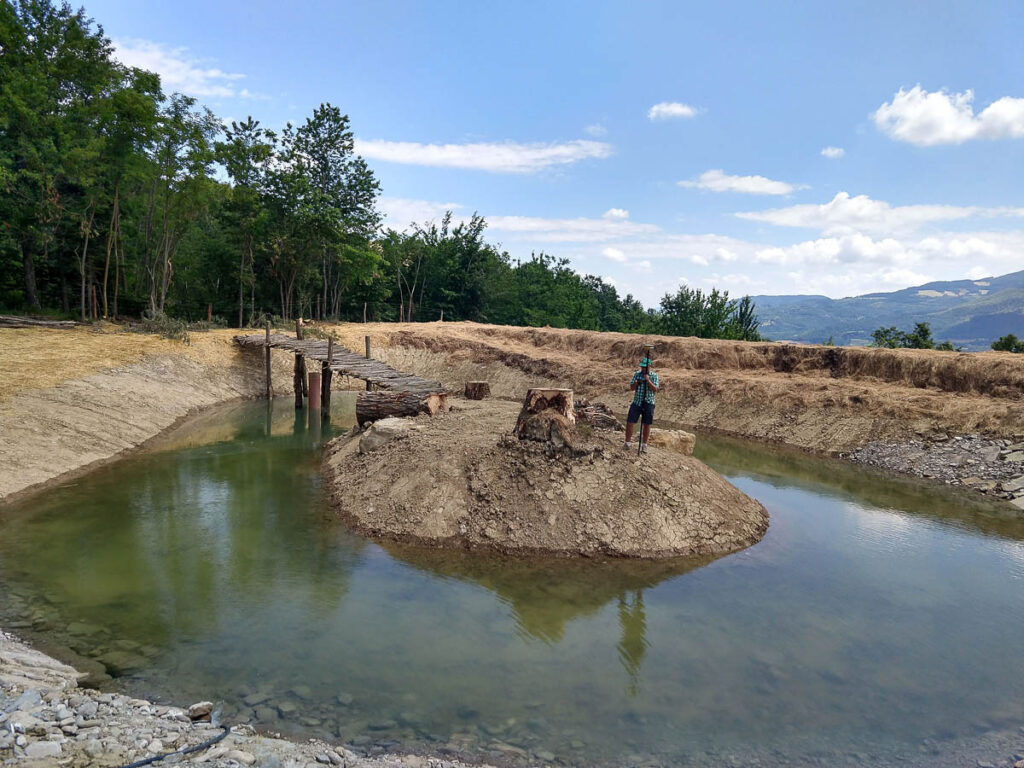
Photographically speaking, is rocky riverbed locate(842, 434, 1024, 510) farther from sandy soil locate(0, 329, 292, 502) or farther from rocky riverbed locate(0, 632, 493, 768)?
sandy soil locate(0, 329, 292, 502)

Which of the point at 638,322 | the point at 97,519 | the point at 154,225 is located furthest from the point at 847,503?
the point at 638,322

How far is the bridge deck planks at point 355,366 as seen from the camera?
845 inches

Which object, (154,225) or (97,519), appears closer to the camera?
(97,519)

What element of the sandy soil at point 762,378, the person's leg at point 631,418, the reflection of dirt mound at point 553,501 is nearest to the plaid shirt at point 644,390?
the person's leg at point 631,418

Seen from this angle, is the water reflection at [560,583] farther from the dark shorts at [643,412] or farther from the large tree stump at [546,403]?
the large tree stump at [546,403]

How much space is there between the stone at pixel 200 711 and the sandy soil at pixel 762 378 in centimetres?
2090

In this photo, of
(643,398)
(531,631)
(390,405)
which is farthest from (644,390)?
(390,405)

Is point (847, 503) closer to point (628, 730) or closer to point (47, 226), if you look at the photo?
point (628, 730)

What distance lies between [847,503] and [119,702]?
15.6m

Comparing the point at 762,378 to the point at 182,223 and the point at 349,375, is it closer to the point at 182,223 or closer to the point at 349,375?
the point at 349,375

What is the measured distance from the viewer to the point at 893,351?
25094 millimetres

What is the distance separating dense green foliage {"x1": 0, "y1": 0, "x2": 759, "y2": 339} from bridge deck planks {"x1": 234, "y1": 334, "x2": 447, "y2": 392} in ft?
19.4

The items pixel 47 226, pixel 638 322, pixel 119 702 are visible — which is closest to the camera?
pixel 119 702

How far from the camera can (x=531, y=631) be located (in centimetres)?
816
